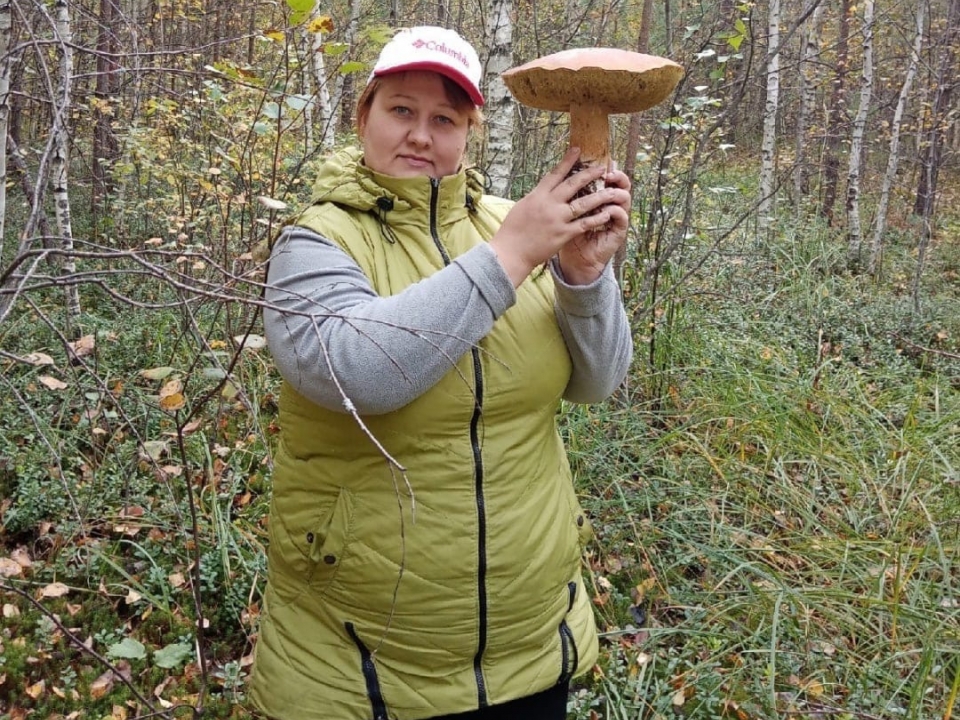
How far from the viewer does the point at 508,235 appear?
3.99 ft

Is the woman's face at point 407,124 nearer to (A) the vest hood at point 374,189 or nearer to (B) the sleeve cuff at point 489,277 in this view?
(A) the vest hood at point 374,189

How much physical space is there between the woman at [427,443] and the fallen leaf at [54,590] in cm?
191

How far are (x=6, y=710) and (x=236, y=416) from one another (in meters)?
1.93

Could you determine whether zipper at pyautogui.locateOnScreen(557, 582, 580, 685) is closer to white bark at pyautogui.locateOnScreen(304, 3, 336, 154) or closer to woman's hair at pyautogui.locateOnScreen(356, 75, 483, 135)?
woman's hair at pyautogui.locateOnScreen(356, 75, 483, 135)

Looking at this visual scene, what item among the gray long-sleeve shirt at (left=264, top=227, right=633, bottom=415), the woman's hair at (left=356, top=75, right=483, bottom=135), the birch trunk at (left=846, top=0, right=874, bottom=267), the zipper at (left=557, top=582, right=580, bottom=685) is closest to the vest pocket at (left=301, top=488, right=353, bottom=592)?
the gray long-sleeve shirt at (left=264, top=227, right=633, bottom=415)

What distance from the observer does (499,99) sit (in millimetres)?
4336

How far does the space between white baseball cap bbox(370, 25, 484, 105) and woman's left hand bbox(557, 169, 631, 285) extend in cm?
33

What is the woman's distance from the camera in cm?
127

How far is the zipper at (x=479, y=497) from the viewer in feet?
4.33

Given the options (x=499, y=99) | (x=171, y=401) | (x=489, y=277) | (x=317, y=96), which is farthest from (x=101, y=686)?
(x=499, y=99)

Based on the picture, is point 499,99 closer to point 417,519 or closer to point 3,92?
point 3,92

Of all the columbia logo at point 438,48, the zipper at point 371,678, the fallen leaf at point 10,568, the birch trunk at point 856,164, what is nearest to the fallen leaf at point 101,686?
the fallen leaf at point 10,568

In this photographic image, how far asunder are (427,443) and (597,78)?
2.32 ft

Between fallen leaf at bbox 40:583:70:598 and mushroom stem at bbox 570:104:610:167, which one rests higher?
mushroom stem at bbox 570:104:610:167
